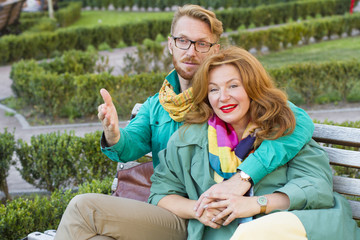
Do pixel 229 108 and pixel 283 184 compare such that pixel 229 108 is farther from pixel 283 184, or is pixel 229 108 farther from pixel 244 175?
pixel 283 184

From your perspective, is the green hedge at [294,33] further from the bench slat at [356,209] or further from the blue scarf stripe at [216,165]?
the blue scarf stripe at [216,165]

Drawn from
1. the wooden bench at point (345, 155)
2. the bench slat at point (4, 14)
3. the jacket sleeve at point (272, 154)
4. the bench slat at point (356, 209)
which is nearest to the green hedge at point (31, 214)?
the jacket sleeve at point (272, 154)

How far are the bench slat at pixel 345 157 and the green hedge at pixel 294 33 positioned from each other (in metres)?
10.3

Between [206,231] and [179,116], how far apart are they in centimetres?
75

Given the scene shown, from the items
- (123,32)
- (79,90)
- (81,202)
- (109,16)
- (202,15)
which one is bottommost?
(109,16)

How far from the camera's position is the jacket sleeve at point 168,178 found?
278 centimetres

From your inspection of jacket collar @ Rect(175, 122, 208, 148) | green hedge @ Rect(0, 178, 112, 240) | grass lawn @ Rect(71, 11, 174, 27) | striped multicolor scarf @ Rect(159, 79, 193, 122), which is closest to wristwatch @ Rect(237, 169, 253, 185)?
jacket collar @ Rect(175, 122, 208, 148)

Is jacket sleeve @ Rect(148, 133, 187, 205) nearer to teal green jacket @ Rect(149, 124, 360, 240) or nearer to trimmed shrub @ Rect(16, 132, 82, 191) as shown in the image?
teal green jacket @ Rect(149, 124, 360, 240)

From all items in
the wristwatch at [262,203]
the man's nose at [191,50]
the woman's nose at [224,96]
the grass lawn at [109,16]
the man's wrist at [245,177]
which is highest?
the man's nose at [191,50]

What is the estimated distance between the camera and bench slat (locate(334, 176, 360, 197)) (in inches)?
110

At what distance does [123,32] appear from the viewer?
17.0 m

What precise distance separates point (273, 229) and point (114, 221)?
90cm

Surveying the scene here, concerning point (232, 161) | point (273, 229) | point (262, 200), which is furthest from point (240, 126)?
point (273, 229)

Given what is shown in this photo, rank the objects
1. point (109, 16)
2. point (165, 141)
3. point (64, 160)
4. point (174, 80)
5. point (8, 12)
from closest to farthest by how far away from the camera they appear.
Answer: point (165, 141)
point (174, 80)
point (64, 160)
point (8, 12)
point (109, 16)
